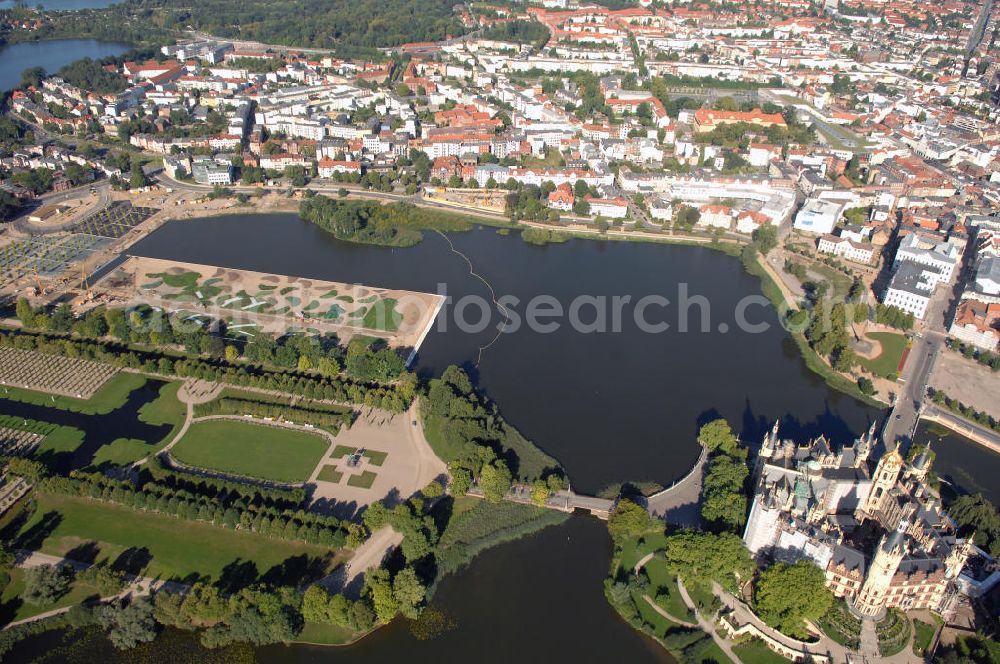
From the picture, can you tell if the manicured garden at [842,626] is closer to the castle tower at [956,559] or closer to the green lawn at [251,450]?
the castle tower at [956,559]

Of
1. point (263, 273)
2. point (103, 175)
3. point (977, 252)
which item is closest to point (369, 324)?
point (263, 273)

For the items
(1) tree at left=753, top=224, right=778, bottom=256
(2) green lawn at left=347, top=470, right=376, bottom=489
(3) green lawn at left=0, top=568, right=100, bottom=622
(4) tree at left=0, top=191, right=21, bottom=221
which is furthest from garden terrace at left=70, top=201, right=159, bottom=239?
(1) tree at left=753, top=224, right=778, bottom=256

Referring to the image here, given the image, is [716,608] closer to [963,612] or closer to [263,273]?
[963,612]

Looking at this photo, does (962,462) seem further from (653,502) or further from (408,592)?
(408,592)

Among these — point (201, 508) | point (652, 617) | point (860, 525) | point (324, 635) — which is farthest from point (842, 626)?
point (201, 508)

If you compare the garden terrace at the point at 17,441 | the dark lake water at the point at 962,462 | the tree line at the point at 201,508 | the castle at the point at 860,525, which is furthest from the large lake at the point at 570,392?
the garden terrace at the point at 17,441
